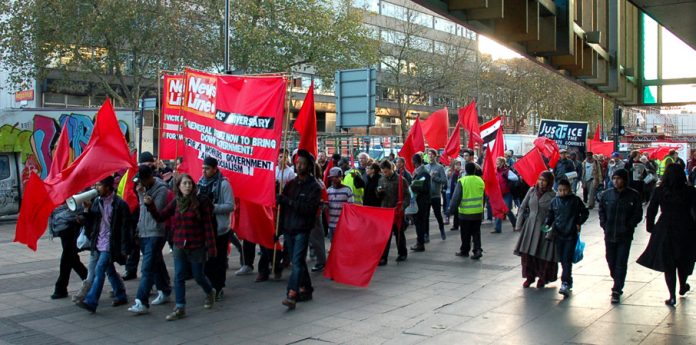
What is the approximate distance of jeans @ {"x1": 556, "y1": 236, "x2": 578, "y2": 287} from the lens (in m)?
8.43

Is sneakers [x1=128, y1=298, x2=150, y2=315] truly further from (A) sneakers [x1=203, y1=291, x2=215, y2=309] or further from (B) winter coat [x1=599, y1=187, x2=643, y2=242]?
(B) winter coat [x1=599, y1=187, x2=643, y2=242]

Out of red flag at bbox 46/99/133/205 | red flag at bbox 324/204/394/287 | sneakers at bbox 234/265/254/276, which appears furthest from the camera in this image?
sneakers at bbox 234/265/254/276

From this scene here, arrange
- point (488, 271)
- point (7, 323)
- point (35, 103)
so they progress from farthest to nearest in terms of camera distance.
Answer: point (35, 103), point (488, 271), point (7, 323)

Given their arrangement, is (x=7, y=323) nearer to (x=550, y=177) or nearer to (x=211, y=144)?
(x=211, y=144)

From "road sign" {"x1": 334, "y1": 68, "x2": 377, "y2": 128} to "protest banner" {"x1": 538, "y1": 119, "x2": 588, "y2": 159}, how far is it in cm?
1060

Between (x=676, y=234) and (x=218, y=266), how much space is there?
540 centimetres

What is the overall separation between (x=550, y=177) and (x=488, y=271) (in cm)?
198

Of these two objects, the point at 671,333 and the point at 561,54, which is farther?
the point at 561,54

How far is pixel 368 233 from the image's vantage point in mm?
9102

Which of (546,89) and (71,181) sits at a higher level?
(546,89)

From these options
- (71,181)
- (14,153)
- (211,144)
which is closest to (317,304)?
(211,144)

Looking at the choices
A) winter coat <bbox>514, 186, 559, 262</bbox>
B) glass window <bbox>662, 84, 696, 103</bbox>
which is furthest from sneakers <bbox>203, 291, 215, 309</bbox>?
glass window <bbox>662, 84, 696, 103</bbox>

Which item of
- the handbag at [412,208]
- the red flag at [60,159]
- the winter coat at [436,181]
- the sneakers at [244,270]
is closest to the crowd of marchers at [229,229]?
the red flag at [60,159]

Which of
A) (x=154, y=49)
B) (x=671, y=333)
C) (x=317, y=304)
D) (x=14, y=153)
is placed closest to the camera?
(x=671, y=333)
